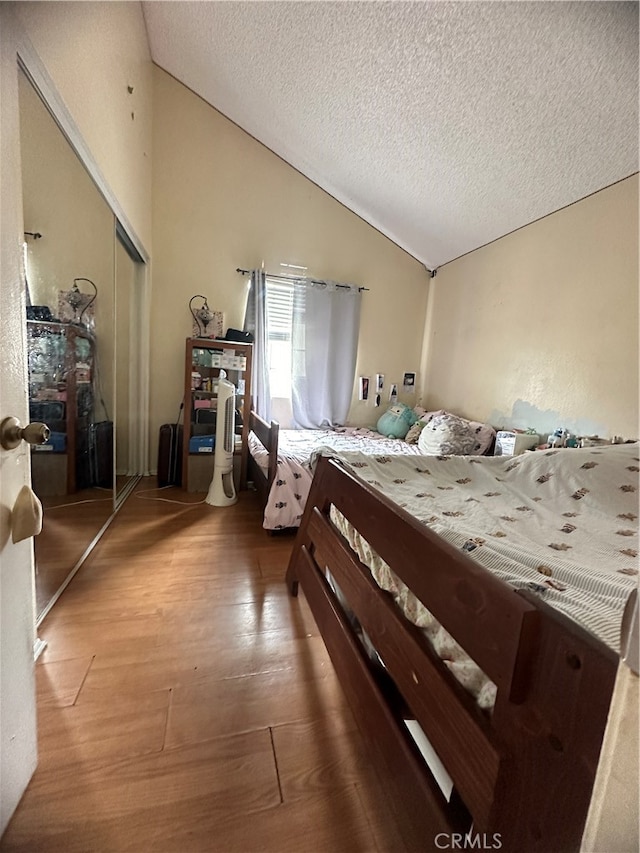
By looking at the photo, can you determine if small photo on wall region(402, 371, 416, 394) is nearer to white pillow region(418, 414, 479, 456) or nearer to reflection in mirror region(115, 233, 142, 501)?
white pillow region(418, 414, 479, 456)

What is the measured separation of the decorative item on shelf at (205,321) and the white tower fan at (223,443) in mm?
757

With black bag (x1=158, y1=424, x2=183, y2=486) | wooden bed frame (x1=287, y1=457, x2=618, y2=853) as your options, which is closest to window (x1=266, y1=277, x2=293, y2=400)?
black bag (x1=158, y1=424, x2=183, y2=486)

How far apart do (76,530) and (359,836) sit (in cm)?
189

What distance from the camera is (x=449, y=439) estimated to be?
102 inches

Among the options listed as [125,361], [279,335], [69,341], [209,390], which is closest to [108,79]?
[69,341]

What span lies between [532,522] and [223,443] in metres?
2.07

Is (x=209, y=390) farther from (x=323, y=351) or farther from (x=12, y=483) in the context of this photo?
(x=12, y=483)

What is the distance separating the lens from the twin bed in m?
0.44

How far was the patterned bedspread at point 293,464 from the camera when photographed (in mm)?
2158

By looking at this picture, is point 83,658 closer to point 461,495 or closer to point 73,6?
point 461,495

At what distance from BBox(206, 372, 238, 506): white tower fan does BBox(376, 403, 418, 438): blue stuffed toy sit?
155 centimetres

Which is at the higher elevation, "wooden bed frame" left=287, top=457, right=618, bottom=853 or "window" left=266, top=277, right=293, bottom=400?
"window" left=266, top=277, right=293, bottom=400

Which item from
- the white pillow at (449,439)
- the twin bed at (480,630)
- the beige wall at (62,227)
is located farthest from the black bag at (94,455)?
the white pillow at (449,439)

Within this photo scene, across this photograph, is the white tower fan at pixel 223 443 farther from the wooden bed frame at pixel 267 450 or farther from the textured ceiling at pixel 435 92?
the textured ceiling at pixel 435 92
